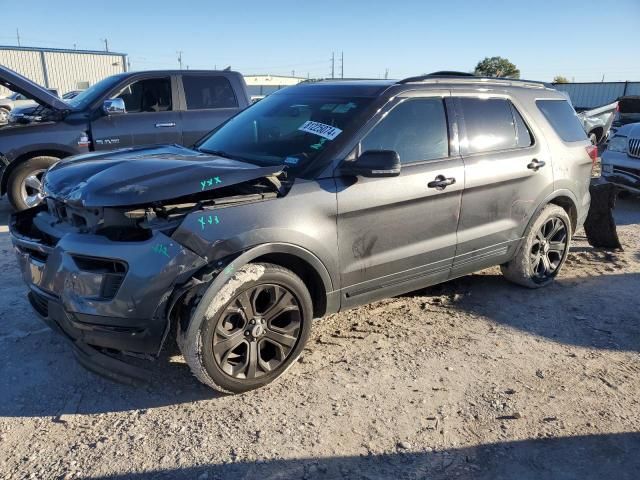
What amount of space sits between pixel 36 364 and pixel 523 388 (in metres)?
3.12

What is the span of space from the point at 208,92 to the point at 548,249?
517 centimetres

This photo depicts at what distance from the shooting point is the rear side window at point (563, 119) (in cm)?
470

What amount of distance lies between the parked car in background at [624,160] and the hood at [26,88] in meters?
8.16

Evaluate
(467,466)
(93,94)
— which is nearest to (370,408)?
(467,466)

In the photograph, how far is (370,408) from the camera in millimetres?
2990

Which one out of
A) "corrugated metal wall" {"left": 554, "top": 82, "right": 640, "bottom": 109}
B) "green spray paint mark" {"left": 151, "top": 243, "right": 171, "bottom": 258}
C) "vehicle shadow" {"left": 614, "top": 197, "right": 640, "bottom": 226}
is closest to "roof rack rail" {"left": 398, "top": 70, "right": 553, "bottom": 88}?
"green spray paint mark" {"left": 151, "top": 243, "right": 171, "bottom": 258}

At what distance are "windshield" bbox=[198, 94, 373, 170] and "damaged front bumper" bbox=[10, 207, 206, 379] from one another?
3.58 feet

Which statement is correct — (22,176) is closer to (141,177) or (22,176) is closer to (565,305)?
(141,177)

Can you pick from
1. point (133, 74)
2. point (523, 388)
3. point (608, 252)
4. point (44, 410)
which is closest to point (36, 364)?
point (44, 410)

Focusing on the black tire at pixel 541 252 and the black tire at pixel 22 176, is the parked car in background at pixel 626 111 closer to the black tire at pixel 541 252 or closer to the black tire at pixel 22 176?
the black tire at pixel 541 252

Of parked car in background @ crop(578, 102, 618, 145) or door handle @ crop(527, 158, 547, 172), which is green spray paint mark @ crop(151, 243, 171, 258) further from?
parked car in background @ crop(578, 102, 618, 145)

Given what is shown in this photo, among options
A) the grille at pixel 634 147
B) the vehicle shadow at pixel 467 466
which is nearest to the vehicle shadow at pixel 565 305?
the vehicle shadow at pixel 467 466

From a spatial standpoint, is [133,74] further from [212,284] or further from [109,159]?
[212,284]

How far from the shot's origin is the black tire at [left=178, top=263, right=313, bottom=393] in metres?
2.86
